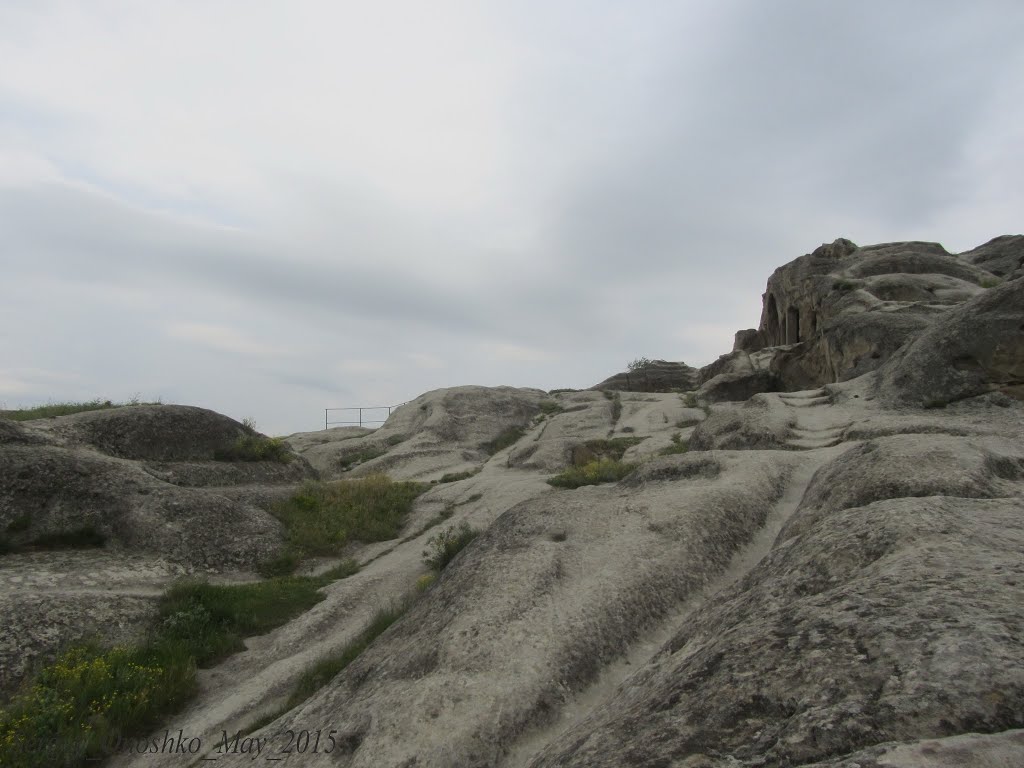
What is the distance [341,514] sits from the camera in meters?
22.3

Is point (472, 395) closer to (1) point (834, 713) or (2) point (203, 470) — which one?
(2) point (203, 470)

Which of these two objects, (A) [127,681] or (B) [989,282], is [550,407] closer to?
(B) [989,282]

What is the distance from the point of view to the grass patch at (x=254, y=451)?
82.0 feet

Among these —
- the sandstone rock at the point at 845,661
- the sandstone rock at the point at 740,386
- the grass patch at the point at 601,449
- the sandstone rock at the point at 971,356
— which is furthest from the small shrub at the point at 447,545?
the sandstone rock at the point at 740,386

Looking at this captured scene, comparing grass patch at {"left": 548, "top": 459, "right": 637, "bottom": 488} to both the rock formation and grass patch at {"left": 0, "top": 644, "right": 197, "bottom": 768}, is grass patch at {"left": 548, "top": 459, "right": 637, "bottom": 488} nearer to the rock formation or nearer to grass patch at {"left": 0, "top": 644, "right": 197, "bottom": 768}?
the rock formation

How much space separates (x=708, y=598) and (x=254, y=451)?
20.6 meters

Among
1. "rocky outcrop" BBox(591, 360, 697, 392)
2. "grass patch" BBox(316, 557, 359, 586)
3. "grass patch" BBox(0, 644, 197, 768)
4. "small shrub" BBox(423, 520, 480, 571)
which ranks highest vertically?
"rocky outcrop" BBox(591, 360, 697, 392)

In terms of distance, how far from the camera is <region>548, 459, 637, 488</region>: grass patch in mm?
19984

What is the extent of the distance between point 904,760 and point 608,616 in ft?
19.7

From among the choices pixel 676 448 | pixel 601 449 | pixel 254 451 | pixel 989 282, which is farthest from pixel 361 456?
pixel 989 282

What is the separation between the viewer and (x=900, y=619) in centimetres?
508

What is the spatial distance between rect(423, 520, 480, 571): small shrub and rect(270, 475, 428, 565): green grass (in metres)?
3.48

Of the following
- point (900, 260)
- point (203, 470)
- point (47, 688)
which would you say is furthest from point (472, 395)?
point (47, 688)

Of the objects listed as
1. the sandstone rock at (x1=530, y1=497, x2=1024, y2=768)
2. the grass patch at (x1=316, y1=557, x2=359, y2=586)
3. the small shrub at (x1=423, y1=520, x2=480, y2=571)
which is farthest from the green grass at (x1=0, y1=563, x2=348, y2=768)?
the sandstone rock at (x1=530, y1=497, x2=1024, y2=768)
